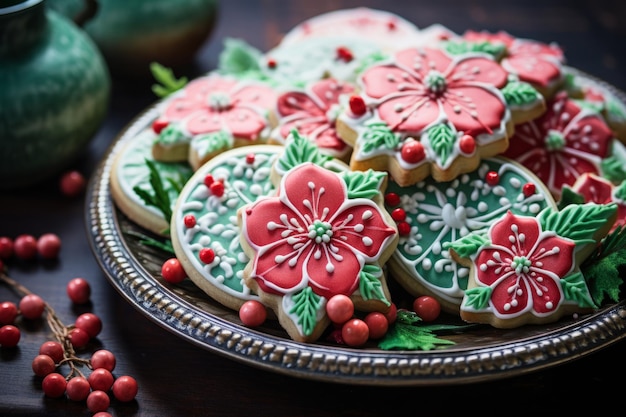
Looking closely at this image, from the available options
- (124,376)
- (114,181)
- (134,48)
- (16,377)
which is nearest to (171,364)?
(124,376)

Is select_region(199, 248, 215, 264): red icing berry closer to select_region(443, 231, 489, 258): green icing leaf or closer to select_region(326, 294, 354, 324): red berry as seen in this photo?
select_region(326, 294, 354, 324): red berry

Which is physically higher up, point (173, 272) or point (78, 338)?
point (173, 272)


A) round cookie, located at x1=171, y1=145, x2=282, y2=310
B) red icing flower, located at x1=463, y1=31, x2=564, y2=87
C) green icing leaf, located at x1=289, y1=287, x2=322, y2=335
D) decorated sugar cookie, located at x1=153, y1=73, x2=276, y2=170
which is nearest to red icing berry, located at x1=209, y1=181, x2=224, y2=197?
round cookie, located at x1=171, y1=145, x2=282, y2=310

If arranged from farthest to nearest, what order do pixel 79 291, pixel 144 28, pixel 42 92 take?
1. pixel 144 28
2. pixel 42 92
3. pixel 79 291

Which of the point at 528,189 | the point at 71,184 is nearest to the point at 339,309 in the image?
the point at 528,189

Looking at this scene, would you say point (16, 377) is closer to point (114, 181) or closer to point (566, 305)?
point (114, 181)

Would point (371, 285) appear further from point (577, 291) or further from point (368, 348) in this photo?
point (577, 291)
